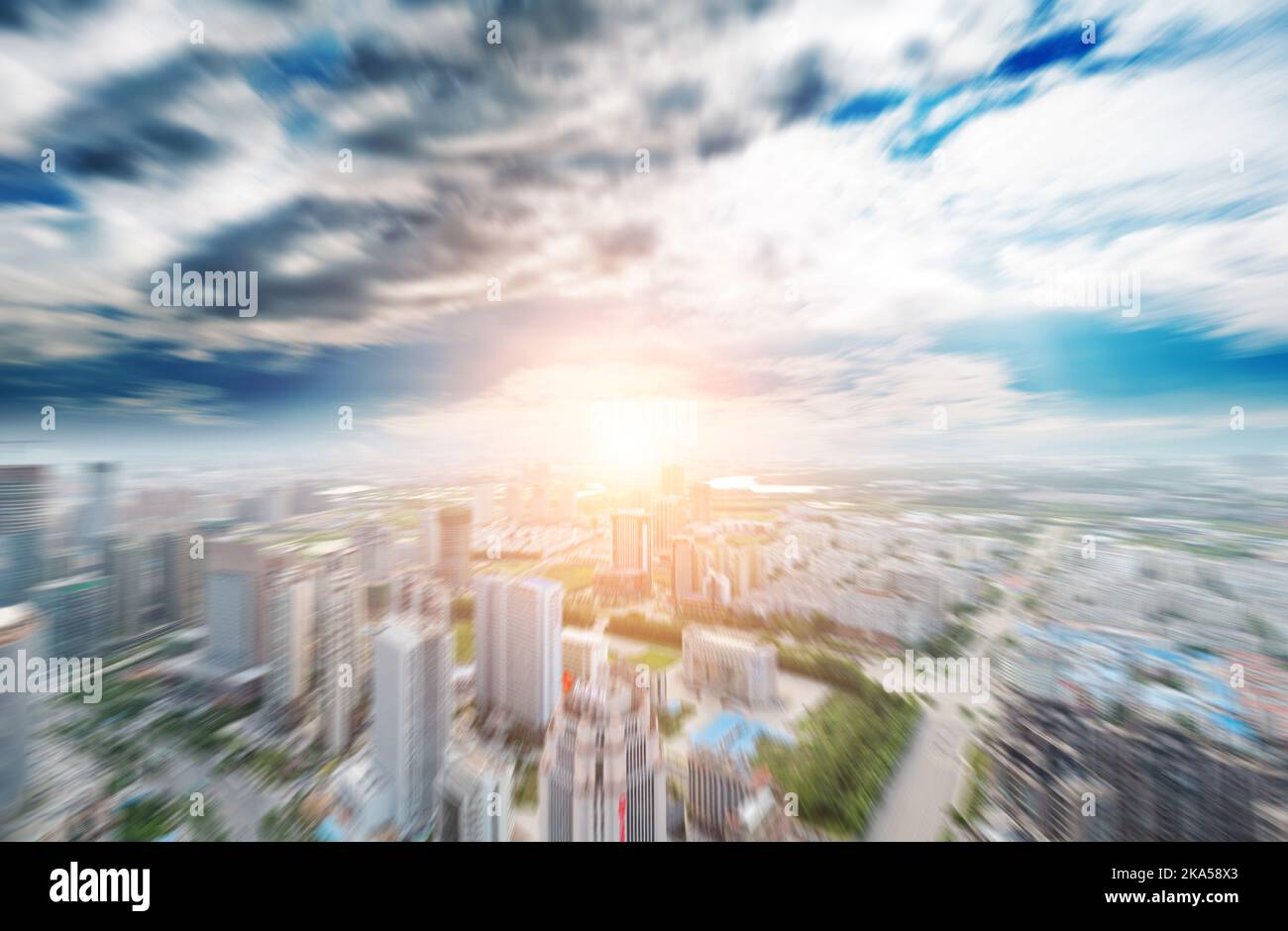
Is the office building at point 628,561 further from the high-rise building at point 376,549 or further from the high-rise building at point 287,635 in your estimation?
the high-rise building at point 287,635

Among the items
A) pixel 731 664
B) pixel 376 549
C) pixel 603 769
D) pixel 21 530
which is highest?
pixel 21 530

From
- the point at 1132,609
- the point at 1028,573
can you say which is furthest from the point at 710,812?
the point at 1132,609

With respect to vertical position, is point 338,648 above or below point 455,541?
below

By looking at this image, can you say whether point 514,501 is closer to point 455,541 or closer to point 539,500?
point 539,500

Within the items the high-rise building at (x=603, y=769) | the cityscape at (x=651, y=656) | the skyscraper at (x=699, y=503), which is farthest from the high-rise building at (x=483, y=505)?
the skyscraper at (x=699, y=503)

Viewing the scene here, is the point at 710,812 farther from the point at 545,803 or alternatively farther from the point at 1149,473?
the point at 1149,473

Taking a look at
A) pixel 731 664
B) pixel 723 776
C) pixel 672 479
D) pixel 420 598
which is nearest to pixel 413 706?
pixel 420 598
